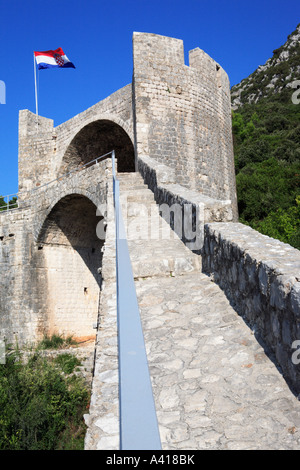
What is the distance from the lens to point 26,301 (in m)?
12.2

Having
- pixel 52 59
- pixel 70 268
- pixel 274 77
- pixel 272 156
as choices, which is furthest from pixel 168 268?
pixel 274 77

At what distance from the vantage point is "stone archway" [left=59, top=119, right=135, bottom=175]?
539 inches

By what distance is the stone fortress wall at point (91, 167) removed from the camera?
10914 millimetres

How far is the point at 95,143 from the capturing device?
48.6 feet

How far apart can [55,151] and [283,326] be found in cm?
1418

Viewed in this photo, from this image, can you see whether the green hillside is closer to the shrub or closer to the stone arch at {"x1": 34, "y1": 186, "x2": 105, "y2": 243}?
the stone arch at {"x1": 34, "y1": 186, "x2": 105, "y2": 243}

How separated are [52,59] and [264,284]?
15716 millimetres

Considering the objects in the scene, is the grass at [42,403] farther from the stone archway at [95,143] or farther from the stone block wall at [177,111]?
the stone archway at [95,143]

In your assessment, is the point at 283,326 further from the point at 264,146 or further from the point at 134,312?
the point at 264,146


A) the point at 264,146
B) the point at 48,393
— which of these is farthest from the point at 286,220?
the point at 264,146

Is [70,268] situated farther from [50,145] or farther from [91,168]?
[50,145]

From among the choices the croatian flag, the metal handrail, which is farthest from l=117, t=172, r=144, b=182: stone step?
the croatian flag

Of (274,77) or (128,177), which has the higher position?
(274,77)

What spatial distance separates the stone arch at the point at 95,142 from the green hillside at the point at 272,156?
626 centimetres
